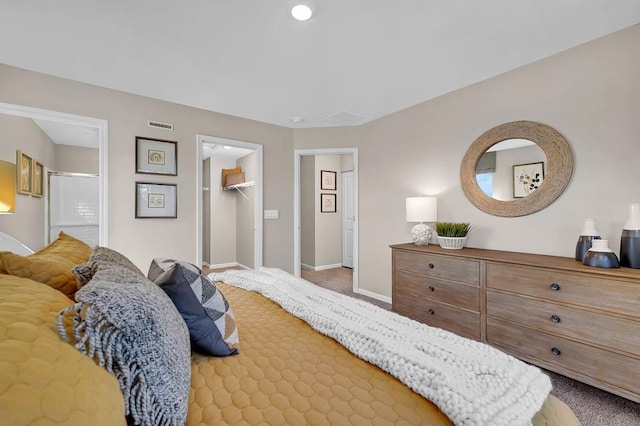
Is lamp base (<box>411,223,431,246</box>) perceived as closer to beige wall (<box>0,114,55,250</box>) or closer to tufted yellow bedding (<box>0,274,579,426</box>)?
tufted yellow bedding (<box>0,274,579,426</box>)

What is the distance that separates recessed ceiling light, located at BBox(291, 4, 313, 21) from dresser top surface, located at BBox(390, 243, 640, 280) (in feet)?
7.16

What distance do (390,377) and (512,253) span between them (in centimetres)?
218

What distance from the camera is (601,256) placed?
188 cm

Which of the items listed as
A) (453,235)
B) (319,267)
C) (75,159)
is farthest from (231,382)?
(319,267)

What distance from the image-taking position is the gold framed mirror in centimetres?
232

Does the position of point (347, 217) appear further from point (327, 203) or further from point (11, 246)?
point (11, 246)

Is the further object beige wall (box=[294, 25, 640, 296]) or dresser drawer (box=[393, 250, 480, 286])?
dresser drawer (box=[393, 250, 480, 286])

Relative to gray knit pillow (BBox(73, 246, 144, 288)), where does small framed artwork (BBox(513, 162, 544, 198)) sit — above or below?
above

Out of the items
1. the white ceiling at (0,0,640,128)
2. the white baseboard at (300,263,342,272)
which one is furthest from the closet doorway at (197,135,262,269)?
the white ceiling at (0,0,640,128)

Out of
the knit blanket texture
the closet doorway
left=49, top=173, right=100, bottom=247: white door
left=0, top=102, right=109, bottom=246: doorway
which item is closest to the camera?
the knit blanket texture

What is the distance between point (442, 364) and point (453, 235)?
210 centimetres

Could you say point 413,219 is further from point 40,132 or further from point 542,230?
point 40,132

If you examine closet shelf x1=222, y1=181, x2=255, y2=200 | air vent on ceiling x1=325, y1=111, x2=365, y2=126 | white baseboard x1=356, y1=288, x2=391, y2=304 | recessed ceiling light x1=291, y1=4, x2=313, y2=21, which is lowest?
white baseboard x1=356, y1=288, x2=391, y2=304

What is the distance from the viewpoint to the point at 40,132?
2938 millimetres
